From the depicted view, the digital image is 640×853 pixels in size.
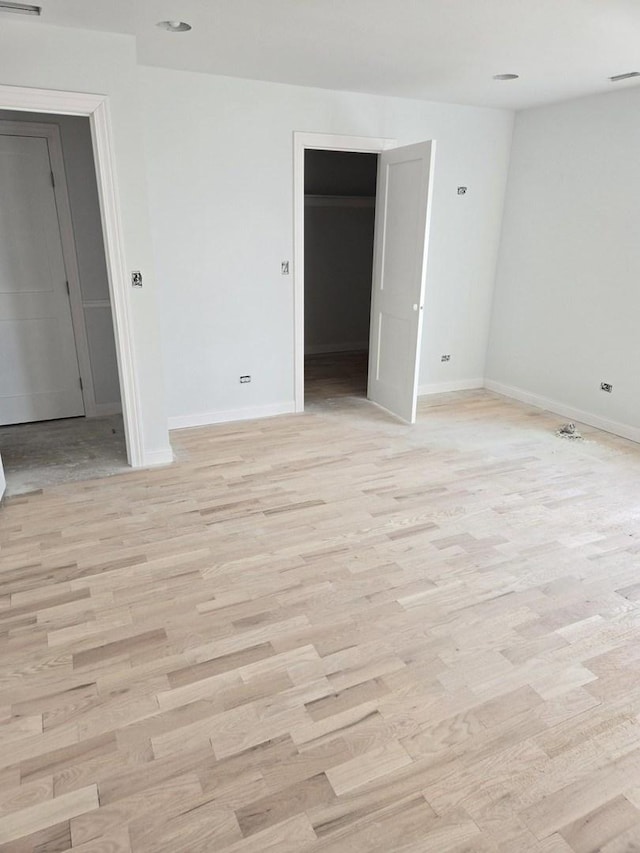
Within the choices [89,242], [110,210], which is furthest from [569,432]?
[89,242]

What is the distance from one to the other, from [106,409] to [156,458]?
1.28m

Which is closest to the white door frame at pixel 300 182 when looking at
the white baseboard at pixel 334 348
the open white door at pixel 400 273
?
the open white door at pixel 400 273

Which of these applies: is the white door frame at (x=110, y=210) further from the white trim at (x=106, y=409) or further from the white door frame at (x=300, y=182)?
the white door frame at (x=300, y=182)

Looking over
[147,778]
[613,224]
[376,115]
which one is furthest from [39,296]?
[613,224]

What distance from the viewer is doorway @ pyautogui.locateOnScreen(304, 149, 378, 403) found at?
258 inches

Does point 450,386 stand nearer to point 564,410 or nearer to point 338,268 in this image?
point 564,410

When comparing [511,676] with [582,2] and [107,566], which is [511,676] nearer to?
[107,566]

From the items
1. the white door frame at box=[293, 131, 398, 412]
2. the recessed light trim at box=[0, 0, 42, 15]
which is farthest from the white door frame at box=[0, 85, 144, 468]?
the white door frame at box=[293, 131, 398, 412]

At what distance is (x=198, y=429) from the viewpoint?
4.54 metres

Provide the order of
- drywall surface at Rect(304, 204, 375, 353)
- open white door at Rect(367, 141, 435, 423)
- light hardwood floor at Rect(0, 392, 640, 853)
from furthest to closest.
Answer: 1. drywall surface at Rect(304, 204, 375, 353)
2. open white door at Rect(367, 141, 435, 423)
3. light hardwood floor at Rect(0, 392, 640, 853)

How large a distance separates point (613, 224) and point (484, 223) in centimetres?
Result: 124

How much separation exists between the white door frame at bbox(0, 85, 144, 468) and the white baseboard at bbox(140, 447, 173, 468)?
33mm

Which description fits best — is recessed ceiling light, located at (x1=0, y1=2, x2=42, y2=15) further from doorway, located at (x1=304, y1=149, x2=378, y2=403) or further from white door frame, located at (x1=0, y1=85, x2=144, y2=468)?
doorway, located at (x1=304, y1=149, x2=378, y2=403)

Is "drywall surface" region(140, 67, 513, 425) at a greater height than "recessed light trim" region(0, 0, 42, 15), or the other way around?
"recessed light trim" region(0, 0, 42, 15)
